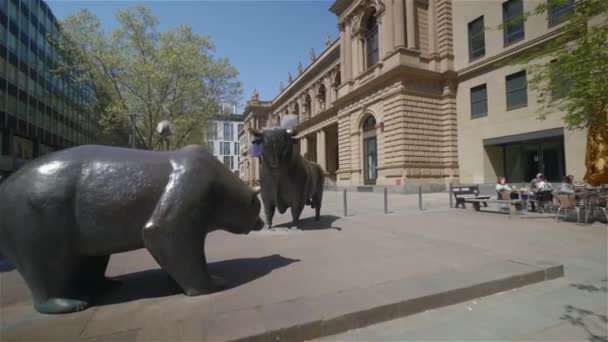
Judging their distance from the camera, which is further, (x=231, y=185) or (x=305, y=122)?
(x=305, y=122)

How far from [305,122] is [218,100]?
1779 centimetres

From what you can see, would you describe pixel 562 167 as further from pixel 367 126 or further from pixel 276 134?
pixel 276 134

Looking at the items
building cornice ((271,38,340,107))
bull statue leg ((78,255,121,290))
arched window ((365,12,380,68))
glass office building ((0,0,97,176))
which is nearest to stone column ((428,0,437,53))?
arched window ((365,12,380,68))

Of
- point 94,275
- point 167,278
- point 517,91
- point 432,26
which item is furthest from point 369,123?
point 94,275

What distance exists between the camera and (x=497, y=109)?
19.5m

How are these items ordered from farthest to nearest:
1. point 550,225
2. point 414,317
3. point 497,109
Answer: point 497,109 < point 550,225 < point 414,317

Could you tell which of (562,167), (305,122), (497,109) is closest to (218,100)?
(305,122)

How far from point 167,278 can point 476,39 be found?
84.1 ft

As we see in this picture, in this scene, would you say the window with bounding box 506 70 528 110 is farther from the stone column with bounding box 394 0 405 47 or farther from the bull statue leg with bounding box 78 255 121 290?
the bull statue leg with bounding box 78 255 121 290

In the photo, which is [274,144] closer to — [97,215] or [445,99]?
[97,215]

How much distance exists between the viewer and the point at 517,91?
18.3 metres

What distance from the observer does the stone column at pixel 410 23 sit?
21188 millimetres

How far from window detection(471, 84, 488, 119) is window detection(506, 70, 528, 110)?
158 centimetres

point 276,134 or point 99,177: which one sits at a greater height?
point 276,134
